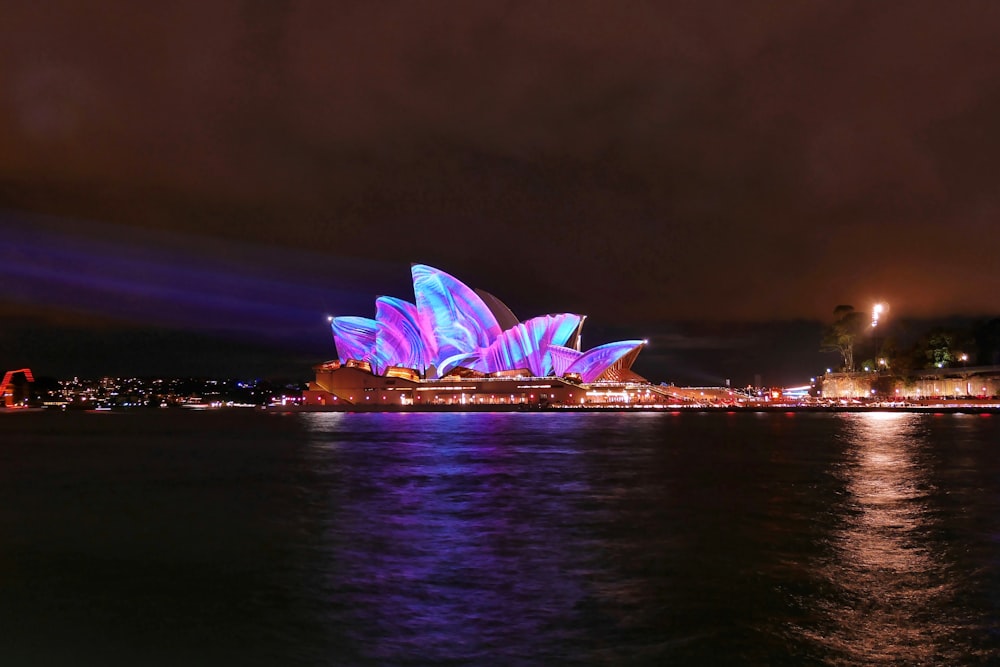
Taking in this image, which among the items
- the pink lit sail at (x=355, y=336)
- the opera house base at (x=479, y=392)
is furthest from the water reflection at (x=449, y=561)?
the pink lit sail at (x=355, y=336)

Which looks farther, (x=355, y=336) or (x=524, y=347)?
(x=355, y=336)

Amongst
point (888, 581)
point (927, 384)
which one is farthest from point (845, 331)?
point (888, 581)

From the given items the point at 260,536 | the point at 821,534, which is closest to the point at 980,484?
the point at 821,534

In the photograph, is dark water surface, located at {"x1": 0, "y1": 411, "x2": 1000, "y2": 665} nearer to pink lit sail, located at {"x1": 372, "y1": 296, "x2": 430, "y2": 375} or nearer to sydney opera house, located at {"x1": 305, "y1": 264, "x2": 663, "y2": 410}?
sydney opera house, located at {"x1": 305, "y1": 264, "x2": 663, "y2": 410}

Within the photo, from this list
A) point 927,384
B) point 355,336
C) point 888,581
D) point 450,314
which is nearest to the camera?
point 888,581

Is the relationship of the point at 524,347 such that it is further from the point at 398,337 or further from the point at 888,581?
the point at 888,581

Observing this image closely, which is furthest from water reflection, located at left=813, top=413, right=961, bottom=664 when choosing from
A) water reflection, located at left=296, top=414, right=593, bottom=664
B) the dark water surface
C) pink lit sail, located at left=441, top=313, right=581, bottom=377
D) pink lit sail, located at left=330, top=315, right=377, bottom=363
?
pink lit sail, located at left=330, top=315, right=377, bottom=363
